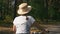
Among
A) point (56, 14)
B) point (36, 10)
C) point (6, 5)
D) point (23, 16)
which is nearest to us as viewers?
point (23, 16)

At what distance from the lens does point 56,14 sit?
114ft

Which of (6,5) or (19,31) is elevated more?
(19,31)

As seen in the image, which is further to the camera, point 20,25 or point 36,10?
point 36,10

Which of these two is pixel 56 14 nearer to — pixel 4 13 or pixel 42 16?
pixel 42 16

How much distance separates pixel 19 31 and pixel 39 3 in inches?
1014

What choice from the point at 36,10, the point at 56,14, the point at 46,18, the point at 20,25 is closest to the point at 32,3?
the point at 36,10

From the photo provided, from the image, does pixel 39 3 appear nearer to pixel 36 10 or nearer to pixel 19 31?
pixel 36 10

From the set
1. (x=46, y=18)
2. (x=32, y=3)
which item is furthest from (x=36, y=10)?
(x=46, y=18)

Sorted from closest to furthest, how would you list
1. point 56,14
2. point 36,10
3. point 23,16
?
1. point 23,16
2. point 36,10
3. point 56,14

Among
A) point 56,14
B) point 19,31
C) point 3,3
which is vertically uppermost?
point 19,31

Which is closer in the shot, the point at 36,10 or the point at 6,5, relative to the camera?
the point at 36,10

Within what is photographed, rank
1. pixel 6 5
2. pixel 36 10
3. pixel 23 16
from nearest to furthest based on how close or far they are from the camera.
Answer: pixel 23 16
pixel 36 10
pixel 6 5

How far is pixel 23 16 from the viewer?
4.99 m

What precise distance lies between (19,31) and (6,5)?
26.4 meters
